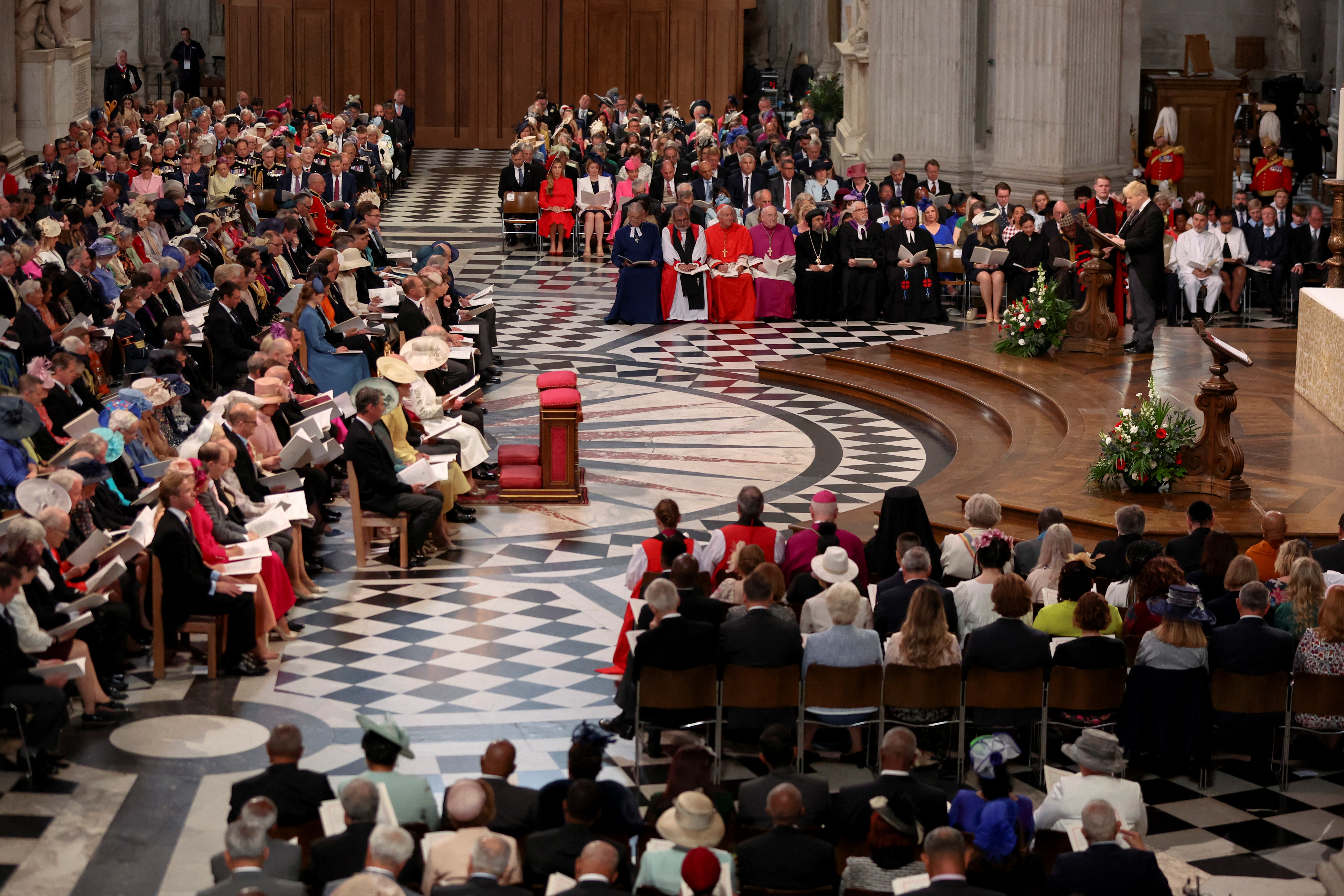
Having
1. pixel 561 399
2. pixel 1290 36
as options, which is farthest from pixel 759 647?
pixel 1290 36

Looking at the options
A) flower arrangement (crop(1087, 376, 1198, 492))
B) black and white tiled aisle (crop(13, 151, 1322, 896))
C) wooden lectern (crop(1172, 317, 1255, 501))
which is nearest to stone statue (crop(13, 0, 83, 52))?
black and white tiled aisle (crop(13, 151, 1322, 896))

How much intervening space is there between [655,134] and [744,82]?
1124 centimetres

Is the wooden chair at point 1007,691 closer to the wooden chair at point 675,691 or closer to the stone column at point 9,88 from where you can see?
the wooden chair at point 675,691

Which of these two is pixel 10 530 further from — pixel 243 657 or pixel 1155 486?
pixel 1155 486

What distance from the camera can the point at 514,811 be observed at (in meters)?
6.27

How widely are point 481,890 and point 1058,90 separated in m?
16.5

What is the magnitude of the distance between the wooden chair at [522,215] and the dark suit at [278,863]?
18423mm

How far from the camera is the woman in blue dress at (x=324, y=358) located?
14.1m

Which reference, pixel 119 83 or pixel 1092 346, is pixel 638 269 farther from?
pixel 119 83

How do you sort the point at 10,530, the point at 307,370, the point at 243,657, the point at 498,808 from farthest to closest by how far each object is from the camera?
1. the point at 307,370
2. the point at 243,657
3. the point at 10,530
4. the point at 498,808

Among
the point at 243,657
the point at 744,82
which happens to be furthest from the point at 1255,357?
the point at 744,82

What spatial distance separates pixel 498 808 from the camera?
626 cm

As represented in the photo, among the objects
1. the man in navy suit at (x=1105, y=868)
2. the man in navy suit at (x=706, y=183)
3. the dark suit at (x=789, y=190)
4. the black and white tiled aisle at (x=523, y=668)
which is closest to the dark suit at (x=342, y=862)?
the black and white tiled aisle at (x=523, y=668)

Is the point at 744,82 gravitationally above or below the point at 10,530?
above
